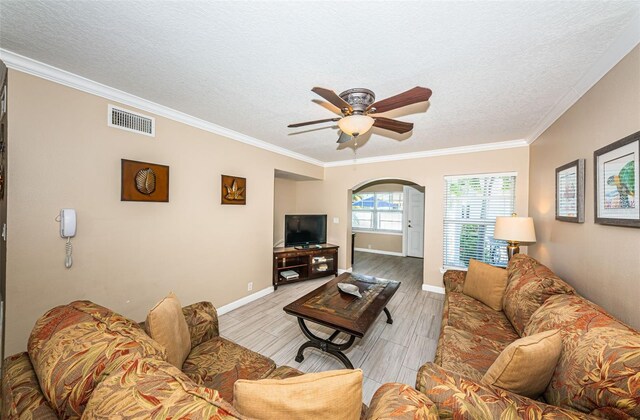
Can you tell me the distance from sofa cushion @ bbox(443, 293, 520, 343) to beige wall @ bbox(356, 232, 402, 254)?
4581mm

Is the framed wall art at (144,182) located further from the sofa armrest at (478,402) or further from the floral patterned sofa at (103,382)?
the sofa armrest at (478,402)

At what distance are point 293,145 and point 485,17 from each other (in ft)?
9.10

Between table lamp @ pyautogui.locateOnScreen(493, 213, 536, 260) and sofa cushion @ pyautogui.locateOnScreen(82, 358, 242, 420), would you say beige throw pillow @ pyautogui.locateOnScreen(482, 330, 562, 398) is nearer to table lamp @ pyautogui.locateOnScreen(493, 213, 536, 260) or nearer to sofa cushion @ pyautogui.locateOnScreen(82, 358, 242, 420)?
sofa cushion @ pyautogui.locateOnScreen(82, 358, 242, 420)

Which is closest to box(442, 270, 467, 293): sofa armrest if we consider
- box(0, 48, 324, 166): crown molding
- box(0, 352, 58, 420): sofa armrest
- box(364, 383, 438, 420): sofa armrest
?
box(364, 383, 438, 420): sofa armrest

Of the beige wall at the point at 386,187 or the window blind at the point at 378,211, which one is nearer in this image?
the beige wall at the point at 386,187

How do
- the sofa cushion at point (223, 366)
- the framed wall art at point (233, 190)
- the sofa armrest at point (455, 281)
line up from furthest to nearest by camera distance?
the framed wall art at point (233, 190)
the sofa armrest at point (455, 281)
the sofa cushion at point (223, 366)

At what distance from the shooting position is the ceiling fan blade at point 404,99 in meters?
1.42

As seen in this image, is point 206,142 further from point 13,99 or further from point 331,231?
point 331,231

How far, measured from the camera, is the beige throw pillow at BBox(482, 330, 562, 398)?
102 cm

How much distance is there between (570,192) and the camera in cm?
201

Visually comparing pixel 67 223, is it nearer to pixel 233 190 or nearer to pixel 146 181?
pixel 146 181

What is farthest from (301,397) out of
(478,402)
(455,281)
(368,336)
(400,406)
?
(455,281)

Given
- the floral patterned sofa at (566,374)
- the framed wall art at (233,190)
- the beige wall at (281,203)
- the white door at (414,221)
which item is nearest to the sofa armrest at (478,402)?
the floral patterned sofa at (566,374)

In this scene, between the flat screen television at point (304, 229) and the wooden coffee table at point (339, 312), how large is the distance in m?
1.85
